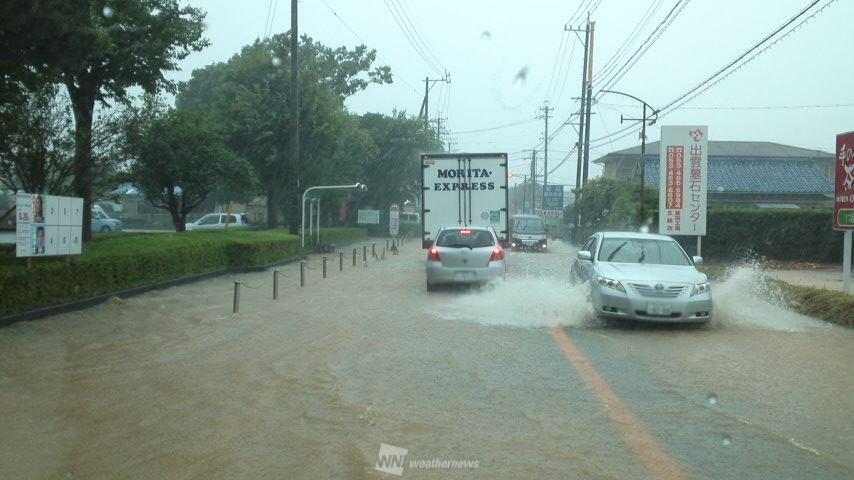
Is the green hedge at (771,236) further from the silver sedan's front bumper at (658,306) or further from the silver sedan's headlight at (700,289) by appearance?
the silver sedan's front bumper at (658,306)

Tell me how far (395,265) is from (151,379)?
789 inches

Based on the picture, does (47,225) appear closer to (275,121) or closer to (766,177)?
(275,121)

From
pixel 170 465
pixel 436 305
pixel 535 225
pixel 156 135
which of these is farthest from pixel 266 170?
pixel 170 465

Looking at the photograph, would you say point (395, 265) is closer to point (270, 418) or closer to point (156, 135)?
point (156, 135)

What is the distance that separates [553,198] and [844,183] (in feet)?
173

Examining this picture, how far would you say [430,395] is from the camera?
304 inches

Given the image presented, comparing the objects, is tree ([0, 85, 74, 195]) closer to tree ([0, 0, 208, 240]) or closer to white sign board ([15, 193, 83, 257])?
tree ([0, 0, 208, 240])

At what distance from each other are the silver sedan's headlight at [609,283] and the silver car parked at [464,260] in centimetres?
533

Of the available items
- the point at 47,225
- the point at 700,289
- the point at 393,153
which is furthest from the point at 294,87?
the point at 393,153

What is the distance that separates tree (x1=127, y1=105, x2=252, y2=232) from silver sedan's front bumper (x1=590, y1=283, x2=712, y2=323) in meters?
18.7

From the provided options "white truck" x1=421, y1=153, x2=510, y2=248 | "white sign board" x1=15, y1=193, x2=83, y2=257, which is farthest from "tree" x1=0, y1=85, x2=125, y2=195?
"white truck" x1=421, y1=153, x2=510, y2=248

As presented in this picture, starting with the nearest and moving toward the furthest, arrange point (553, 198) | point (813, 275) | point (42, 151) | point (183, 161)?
point (42, 151) < point (813, 275) < point (183, 161) < point (553, 198)

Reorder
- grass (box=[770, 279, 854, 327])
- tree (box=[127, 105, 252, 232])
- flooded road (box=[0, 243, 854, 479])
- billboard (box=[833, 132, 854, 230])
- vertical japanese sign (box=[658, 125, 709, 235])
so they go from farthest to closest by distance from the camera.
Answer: tree (box=[127, 105, 252, 232]) < vertical japanese sign (box=[658, 125, 709, 235]) < billboard (box=[833, 132, 854, 230]) < grass (box=[770, 279, 854, 327]) < flooded road (box=[0, 243, 854, 479])

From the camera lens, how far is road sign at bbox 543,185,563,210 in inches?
2653
